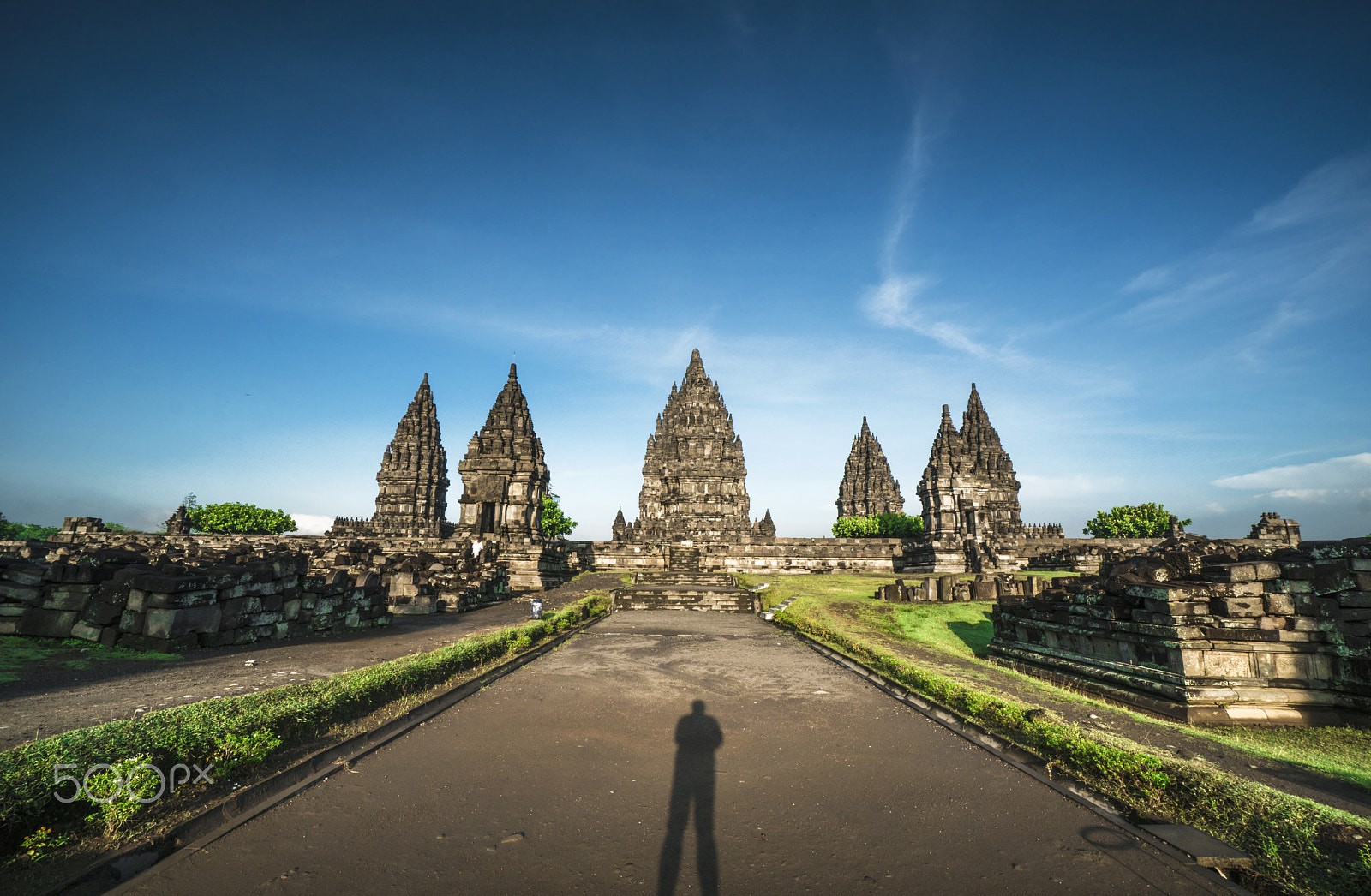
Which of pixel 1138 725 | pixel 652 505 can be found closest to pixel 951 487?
pixel 1138 725

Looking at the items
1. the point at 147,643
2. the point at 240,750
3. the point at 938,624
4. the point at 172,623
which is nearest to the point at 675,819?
the point at 240,750

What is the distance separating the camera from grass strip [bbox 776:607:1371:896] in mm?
2836

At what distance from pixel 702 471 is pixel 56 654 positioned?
38028mm

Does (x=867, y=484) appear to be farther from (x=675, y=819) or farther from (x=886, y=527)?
(x=675, y=819)

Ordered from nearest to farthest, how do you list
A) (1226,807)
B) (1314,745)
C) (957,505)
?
Answer: 1. (1226,807)
2. (1314,745)
3. (957,505)

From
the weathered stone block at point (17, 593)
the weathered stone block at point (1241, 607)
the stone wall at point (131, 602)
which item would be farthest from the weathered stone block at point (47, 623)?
the weathered stone block at point (1241, 607)

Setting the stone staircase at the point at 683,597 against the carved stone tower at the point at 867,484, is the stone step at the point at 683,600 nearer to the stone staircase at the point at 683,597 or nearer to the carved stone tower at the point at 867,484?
the stone staircase at the point at 683,597

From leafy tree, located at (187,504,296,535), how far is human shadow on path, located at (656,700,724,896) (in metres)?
57.0

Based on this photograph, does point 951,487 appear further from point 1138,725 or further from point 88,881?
point 88,881

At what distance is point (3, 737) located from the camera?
4.17 meters

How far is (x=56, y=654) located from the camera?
24.5 feet

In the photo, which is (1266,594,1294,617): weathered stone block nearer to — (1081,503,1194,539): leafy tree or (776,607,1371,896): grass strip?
(776,607,1371,896): grass strip

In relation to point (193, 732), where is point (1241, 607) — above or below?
above

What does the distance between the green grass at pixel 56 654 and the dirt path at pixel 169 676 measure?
2.5 inches
